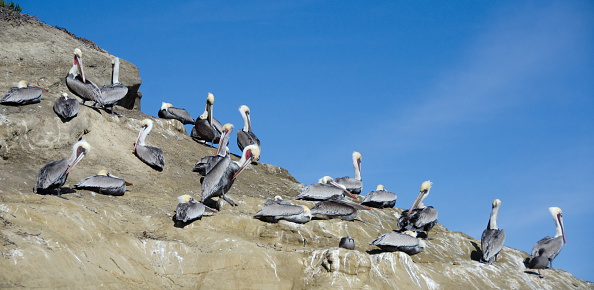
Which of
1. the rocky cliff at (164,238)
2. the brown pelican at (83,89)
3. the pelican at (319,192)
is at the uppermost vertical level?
the brown pelican at (83,89)

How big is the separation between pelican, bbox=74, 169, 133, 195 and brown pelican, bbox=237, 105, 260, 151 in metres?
6.53

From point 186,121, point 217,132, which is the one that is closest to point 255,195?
point 217,132

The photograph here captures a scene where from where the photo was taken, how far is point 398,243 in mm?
12758

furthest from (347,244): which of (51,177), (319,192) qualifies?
(51,177)

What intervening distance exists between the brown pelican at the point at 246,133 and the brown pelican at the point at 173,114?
1524 millimetres

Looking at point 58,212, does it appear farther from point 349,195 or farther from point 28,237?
point 349,195

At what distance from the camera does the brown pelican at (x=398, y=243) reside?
12684 millimetres

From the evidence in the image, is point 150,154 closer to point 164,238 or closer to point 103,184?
point 103,184

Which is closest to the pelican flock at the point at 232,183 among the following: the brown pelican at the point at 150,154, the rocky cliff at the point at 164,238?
the brown pelican at the point at 150,154

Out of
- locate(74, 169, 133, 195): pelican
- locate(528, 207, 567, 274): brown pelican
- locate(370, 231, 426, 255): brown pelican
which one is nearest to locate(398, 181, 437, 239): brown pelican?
locate(370, 231, 426, 255): brown pelican

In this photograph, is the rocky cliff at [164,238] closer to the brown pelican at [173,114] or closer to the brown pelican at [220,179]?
the brown pelican at [220,179]

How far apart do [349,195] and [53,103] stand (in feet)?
23.8

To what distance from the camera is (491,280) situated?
43.5ft

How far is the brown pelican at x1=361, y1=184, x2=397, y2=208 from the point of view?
651 inches
